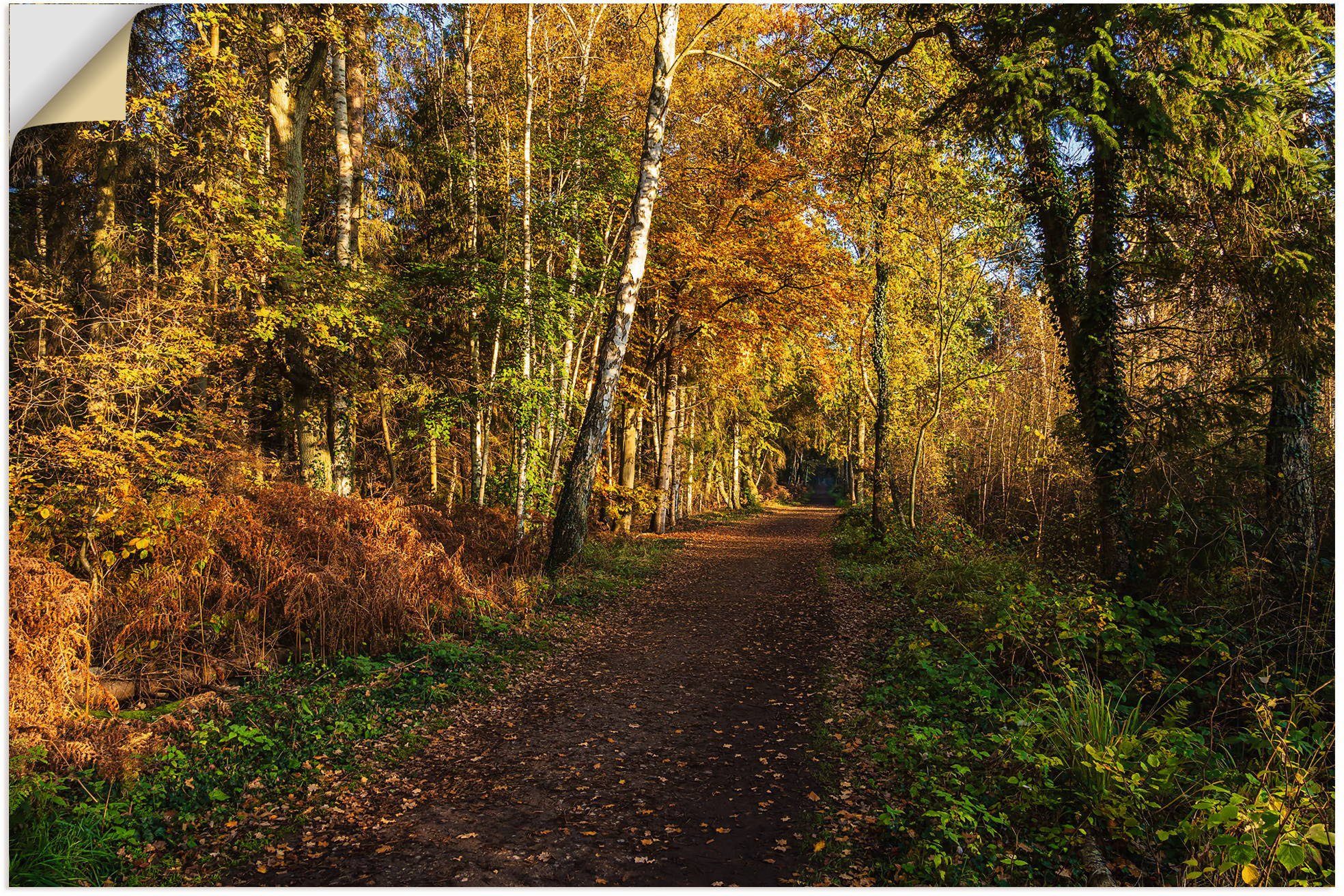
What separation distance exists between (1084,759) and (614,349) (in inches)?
329

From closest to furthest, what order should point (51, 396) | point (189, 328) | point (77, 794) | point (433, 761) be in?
point (77, 794) < point (433, 761) < point (51, 396) < point (189, 328)

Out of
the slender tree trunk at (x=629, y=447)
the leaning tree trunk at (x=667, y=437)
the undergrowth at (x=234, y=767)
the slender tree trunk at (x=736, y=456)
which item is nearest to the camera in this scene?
the undergrowth at (x=234, y=767)

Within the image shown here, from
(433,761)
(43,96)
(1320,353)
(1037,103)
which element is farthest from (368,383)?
(1320,353)

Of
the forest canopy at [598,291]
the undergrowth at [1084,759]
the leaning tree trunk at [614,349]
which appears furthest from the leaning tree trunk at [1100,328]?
the leaning tree trunk at [614,349]

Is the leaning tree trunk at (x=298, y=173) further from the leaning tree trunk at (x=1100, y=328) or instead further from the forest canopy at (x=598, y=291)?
the leaning tree trunk at (x=1100, y=328)

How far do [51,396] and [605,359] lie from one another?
6670 millimetres

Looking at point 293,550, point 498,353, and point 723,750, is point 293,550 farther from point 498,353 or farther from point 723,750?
point 498,353

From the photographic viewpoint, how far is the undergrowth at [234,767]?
344 centimetres

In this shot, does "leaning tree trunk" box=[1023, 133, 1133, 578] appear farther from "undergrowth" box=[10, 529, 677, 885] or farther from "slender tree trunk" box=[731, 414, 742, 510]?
"slender tree trunk" box=[731, 414, 742, 510]

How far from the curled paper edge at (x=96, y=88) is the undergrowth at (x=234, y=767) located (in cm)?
342

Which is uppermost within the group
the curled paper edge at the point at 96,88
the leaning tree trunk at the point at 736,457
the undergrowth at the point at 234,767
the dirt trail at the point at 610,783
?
the curled paper edge at the point at 96,88

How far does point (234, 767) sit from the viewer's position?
4352mm

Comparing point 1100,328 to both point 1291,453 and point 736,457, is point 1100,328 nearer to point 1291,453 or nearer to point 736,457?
point 1291,453

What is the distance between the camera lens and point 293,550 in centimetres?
792
